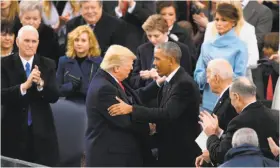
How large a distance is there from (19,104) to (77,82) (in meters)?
0.82

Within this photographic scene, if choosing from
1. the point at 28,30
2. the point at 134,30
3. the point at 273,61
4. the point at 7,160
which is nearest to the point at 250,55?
the point at 273,61

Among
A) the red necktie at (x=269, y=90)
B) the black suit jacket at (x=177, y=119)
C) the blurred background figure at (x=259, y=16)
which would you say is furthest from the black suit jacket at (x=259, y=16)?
the black suit jacket at (x=177, y=119)

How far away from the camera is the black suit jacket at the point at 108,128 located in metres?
10.1

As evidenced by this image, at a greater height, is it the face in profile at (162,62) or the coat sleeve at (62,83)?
the face in profile at (162,62)

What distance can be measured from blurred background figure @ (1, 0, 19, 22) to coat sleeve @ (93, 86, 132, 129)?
8.77 ft

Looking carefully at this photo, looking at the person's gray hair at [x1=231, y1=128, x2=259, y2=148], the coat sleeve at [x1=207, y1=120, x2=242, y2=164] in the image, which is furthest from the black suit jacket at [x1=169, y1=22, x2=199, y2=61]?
the person's gray hair at [x1=231, y1=128, x2=259, y2=148]

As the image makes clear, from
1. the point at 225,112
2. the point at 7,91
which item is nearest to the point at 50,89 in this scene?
the point at 7,91

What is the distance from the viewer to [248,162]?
26.6 ft

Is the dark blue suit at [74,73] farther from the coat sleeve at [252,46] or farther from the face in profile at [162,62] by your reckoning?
the coat sleeve at [252,46]

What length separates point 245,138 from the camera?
26.9 feet

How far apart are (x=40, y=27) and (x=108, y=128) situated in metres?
2.68

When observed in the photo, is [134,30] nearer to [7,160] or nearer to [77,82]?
[77,82]

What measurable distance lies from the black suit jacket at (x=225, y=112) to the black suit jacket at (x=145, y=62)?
1984 millimetres

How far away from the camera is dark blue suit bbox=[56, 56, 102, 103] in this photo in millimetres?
11688
